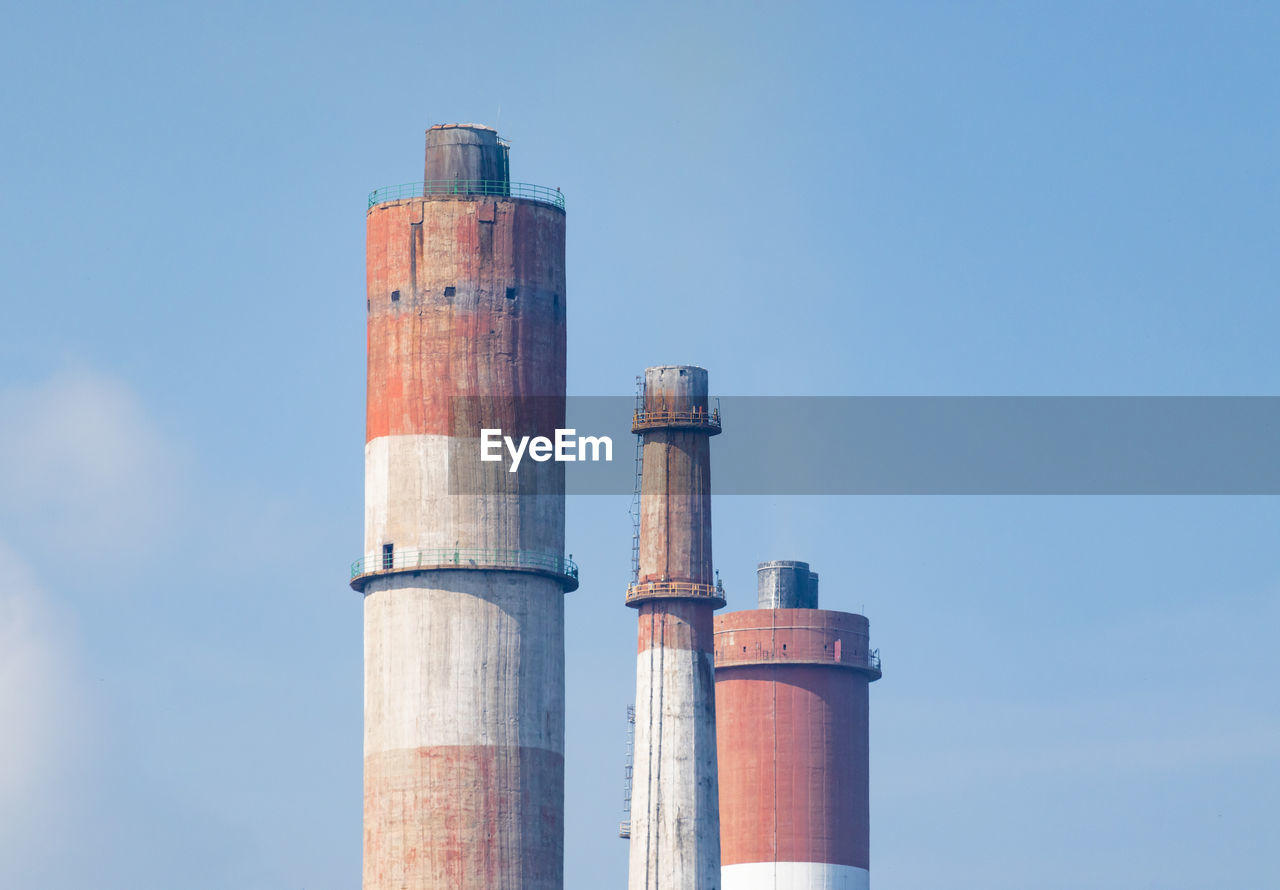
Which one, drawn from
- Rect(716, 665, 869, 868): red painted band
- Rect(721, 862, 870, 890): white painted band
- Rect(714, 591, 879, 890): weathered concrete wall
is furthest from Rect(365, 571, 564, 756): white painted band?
Rect(716, 665, 869, 868): red painted band

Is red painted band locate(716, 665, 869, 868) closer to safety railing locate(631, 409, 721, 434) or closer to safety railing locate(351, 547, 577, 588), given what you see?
safety railing locate(631, 409, 721, 434)

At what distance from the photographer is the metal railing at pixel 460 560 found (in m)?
83.6

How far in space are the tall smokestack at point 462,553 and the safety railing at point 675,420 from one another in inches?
603

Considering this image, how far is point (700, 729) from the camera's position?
101 m

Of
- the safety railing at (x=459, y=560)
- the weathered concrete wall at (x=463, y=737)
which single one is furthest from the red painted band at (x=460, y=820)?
the safety railing at (x=459, y=560)

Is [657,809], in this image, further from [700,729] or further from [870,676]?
[870,676]

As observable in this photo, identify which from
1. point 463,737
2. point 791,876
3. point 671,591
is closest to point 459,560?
point 463,737

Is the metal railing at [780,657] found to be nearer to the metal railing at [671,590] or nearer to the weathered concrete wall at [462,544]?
the metal railing at [671,590]

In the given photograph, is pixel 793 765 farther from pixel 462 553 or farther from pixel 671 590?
pixel 462 553

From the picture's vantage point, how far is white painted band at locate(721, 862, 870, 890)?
126812mm

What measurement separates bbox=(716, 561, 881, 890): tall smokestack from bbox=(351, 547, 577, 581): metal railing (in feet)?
154

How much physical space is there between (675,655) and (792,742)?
30.6 m

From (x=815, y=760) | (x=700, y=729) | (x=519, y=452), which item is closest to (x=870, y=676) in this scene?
(x=815, y=760)

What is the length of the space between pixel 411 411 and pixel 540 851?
1510cm
